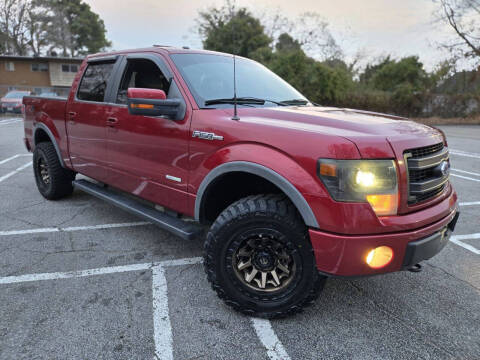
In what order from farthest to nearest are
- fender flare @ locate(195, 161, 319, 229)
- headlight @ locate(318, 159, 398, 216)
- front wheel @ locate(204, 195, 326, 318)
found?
1. front wheel @ locate(204, 195, 326, 318)
2. fender flare @ locate(195, 161, 319, 229)
3. headlight @ locate(318, 159, 398, 216)

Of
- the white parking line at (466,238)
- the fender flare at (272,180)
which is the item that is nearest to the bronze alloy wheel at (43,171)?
the fender flare at (272,180)

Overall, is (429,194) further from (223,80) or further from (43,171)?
(43,171)

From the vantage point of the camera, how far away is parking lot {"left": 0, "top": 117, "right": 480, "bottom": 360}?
2.18 meters

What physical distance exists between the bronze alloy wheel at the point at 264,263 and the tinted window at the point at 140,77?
1.66 m

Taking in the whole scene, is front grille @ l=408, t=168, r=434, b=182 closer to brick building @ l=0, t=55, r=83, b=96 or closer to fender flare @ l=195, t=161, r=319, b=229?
fender flare @ l=195, t=161, r=319, b=229

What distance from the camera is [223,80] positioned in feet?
10.5

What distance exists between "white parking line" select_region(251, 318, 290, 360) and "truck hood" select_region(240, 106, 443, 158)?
125cm

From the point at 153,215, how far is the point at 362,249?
72.2 inches

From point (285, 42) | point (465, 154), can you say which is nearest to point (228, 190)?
point (465, 154)

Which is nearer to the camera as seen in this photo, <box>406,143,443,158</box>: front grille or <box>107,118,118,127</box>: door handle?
<box>406,143,443,158</box>: front grille

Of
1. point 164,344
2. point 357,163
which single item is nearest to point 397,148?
point 357,163

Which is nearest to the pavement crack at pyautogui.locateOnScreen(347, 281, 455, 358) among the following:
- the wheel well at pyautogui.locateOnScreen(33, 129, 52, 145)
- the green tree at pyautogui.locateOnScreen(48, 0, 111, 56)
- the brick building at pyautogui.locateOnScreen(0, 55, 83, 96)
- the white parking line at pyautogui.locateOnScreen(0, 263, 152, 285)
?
the white parking line at pyautogui.locateOnScreen(0, 263, 152, 285)

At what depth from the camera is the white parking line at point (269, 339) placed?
2.14 m

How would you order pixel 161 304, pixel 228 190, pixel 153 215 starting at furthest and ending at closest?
pixel 153 215, pixel 228 190, pixel 161 304
